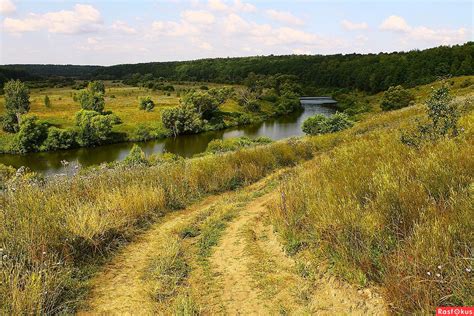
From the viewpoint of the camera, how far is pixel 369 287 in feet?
13.2

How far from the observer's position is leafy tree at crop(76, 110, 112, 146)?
6238 cm

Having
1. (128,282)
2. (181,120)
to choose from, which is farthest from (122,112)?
(128,282)

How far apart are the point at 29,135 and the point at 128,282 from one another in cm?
6181

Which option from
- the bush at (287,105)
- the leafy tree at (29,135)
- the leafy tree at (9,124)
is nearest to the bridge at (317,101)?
the bush at (287,105)

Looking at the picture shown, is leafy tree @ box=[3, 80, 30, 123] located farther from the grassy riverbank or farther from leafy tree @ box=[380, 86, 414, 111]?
leafy tree @ box=[380, 86, 414, 111]

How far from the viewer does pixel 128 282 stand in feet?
16.4

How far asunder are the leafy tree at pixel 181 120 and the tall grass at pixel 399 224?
65.7m

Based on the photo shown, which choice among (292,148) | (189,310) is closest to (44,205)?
(189,310)

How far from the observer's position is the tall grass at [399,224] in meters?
3.38

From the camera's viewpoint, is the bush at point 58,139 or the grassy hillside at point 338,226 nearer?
the grassy hillside at point 338,226

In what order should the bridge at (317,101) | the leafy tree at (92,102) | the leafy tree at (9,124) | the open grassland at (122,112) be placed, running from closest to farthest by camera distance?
the leafy tree at (9,124)
the open grassland at (122,112)
the leafy tree at (92,102)
the bridge at (317,101)

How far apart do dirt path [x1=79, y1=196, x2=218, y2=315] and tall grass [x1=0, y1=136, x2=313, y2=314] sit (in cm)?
27

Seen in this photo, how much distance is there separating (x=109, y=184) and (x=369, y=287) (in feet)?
20.4

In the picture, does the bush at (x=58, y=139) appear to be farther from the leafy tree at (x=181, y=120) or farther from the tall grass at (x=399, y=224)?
the tall grass at (x=399, y=224)
